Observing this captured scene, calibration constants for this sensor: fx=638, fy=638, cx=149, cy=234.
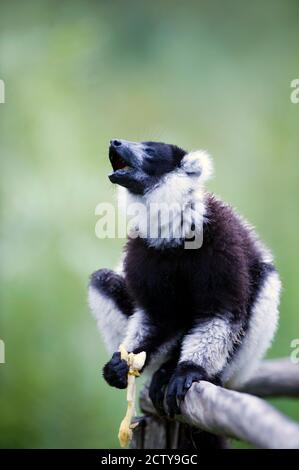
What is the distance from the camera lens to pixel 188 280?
2.44 m

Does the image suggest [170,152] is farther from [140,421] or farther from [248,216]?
[248,216]

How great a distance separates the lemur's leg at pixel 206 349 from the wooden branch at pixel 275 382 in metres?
0.77

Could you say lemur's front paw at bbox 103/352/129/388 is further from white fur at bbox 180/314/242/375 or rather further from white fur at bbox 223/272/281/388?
white fur at bbox 223/272/281/388

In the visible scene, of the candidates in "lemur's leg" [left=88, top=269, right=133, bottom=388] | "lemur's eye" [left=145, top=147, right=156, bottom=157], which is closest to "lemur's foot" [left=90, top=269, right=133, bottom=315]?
"lemur's leg" [left=88, top=269, right=133, bottom=388]

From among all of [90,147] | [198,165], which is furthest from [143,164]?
[90,147]

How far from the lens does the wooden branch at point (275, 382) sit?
10.3 ft

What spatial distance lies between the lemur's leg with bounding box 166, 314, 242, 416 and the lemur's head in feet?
1.91

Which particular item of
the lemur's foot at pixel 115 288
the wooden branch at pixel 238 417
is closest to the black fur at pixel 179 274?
the lemur's foot at pixel 115 288

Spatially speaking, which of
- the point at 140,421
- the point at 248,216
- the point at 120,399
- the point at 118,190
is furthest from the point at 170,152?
the point at 120,399

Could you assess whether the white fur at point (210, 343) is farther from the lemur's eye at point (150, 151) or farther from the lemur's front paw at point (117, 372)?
the lemur's eye at point (150, 151)

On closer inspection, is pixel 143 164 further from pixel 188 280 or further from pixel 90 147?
pixel 90 147

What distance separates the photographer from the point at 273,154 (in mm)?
4332

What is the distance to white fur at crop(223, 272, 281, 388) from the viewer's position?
257 centimetres

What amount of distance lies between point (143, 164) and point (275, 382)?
1.35 m
